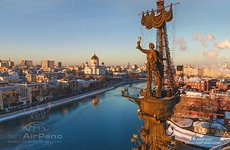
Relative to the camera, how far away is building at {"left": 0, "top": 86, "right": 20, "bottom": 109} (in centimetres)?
2162

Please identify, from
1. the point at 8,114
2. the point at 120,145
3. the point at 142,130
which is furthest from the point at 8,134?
the point at 142,130

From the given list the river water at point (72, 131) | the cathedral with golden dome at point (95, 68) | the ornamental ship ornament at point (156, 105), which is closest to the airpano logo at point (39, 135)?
the river water at point (72, 131)

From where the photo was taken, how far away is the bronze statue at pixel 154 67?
2045mm

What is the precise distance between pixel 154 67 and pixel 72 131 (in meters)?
14.7

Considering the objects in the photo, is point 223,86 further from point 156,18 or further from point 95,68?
point 95,68

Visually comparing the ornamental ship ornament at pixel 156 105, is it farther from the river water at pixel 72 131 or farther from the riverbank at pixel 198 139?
the riverbank at pixel 198 139

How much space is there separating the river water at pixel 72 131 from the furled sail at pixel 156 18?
33.8 ft

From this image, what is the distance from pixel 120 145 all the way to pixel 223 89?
22973 mm

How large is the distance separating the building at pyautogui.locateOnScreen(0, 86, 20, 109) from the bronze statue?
23420 mm

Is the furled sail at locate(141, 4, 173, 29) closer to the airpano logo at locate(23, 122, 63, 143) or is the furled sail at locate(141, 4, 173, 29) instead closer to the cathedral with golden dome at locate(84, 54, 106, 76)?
the airpano logo at locate(23, 122, 63, 143)

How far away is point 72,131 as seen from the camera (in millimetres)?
15336

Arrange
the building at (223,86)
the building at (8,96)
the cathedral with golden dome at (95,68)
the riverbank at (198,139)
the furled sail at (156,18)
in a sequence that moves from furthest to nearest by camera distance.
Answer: the cathedral with golden dome at (95,68) < the building at (223,86) < the building at (8,96) < the riverbank at (198,139) < the furled sail at (156,18)

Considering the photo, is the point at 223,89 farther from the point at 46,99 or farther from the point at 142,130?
the point at 142,130

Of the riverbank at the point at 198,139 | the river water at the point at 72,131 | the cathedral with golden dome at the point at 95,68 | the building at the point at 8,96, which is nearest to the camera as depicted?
the riverbank at the point at 198,139
